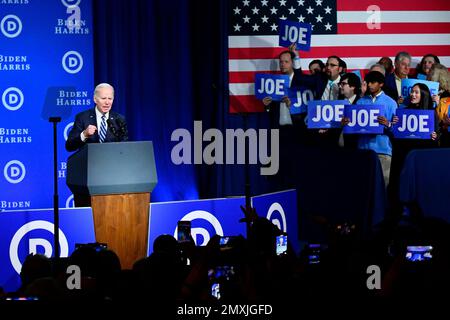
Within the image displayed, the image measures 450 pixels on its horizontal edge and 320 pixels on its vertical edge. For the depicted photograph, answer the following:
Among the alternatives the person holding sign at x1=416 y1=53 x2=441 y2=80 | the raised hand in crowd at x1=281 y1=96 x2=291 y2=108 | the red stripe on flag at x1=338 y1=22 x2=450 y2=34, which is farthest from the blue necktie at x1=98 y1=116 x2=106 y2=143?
the red stripe on flag at x1=338 y1=22 x2=450 y2=34

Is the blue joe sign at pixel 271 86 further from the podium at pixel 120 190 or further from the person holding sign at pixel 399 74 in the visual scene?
the podium at pixel 120 190

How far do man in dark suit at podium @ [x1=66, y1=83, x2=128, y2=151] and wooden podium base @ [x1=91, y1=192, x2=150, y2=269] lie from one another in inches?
23.5

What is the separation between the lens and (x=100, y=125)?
743cm

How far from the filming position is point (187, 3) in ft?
33.8

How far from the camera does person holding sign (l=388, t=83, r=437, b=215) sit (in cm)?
852

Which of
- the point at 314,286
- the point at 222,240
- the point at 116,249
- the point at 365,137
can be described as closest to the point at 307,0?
the point at 365,137

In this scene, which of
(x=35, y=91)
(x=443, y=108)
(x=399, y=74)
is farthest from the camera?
(x=399, y=74)

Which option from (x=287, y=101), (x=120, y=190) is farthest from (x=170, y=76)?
(x=120, y=190)

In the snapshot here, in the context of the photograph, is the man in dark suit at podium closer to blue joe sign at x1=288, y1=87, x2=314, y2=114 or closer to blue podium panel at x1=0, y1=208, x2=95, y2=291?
blue podium panel at x1=0, y1=208, x2=95, y2=291

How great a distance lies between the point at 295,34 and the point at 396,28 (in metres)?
1.58

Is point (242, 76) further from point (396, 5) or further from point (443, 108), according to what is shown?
point (443, 108)

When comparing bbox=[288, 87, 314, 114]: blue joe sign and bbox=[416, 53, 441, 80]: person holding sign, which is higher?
bbox=[416, 53, 441, 80]: person holding sign
